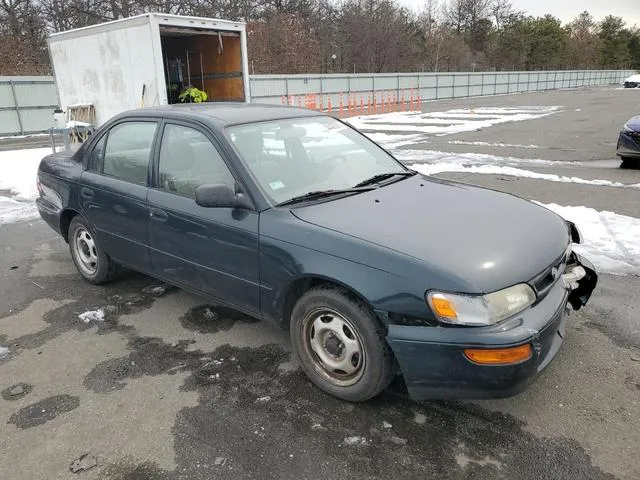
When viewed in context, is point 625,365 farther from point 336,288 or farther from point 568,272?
point 336,288

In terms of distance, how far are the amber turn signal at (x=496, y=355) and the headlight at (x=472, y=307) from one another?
13 cm

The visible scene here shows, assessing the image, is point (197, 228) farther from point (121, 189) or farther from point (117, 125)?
point (117, 125)

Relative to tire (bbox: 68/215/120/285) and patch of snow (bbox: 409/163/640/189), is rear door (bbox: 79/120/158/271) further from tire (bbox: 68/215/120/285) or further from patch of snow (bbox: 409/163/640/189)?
patch of snow (bbox: 409/163/640/189)

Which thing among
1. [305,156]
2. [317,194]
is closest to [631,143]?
[305,156]

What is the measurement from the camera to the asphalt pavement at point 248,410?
2.47 metres

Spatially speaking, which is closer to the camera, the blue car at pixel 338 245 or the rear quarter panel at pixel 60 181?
the blue car at pixel 338 245

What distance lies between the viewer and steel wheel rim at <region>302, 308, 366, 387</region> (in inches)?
111

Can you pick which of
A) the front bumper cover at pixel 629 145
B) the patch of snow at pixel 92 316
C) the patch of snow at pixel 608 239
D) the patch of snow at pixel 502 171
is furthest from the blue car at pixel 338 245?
the front bumper cover at pixel 629 145

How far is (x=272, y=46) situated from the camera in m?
33.6

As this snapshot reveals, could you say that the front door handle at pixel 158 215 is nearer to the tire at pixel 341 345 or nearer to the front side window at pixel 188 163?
the front side window at pixel 188 163


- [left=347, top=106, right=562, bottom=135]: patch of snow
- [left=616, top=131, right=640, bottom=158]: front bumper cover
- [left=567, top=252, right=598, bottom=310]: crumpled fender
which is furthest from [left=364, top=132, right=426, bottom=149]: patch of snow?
[left=567, top=252, right=598, bottom=310]: crumpled fender

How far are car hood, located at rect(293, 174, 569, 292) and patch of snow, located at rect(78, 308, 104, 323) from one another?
204 centimetres

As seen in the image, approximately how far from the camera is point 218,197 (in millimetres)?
3098

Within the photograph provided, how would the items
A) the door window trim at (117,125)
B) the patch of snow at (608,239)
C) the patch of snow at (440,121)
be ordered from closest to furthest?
the door window trim at (117,125)
the patch of snow at (608,239)
the patch of snow at (440,121)
